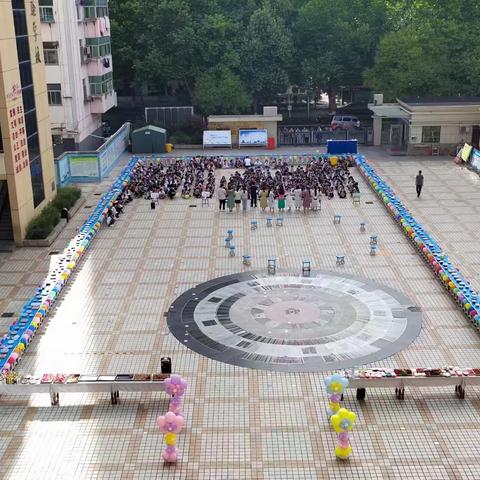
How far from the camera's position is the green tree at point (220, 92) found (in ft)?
160

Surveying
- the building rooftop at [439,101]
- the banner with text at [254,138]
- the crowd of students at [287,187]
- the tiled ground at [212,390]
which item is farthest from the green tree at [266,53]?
the tiled ground at [212,390]

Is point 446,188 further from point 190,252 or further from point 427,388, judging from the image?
point 427,388

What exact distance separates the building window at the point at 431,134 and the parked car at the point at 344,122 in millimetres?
8372

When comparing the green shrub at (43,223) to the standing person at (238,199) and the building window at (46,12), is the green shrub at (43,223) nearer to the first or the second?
the standing person at (238,199)

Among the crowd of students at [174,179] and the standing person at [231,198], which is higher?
the standing person at [231,198]

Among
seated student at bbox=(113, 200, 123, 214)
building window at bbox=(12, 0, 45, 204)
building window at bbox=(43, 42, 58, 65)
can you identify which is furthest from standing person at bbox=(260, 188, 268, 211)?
building window at bbox=(43, 42, 58, 65)

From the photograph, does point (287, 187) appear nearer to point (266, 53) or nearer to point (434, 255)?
point (434, 255)

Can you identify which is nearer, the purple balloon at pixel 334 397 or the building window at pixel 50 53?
the purple balloon at pixel 334 397

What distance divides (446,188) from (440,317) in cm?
1580

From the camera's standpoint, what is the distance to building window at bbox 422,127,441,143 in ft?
137

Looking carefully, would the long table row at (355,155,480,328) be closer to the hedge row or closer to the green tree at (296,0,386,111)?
the hedge row

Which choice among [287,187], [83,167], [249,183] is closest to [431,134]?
[287,187]

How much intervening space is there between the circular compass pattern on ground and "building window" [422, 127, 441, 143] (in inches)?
881

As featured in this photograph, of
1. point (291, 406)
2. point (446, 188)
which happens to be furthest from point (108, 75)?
point (291, 406)
